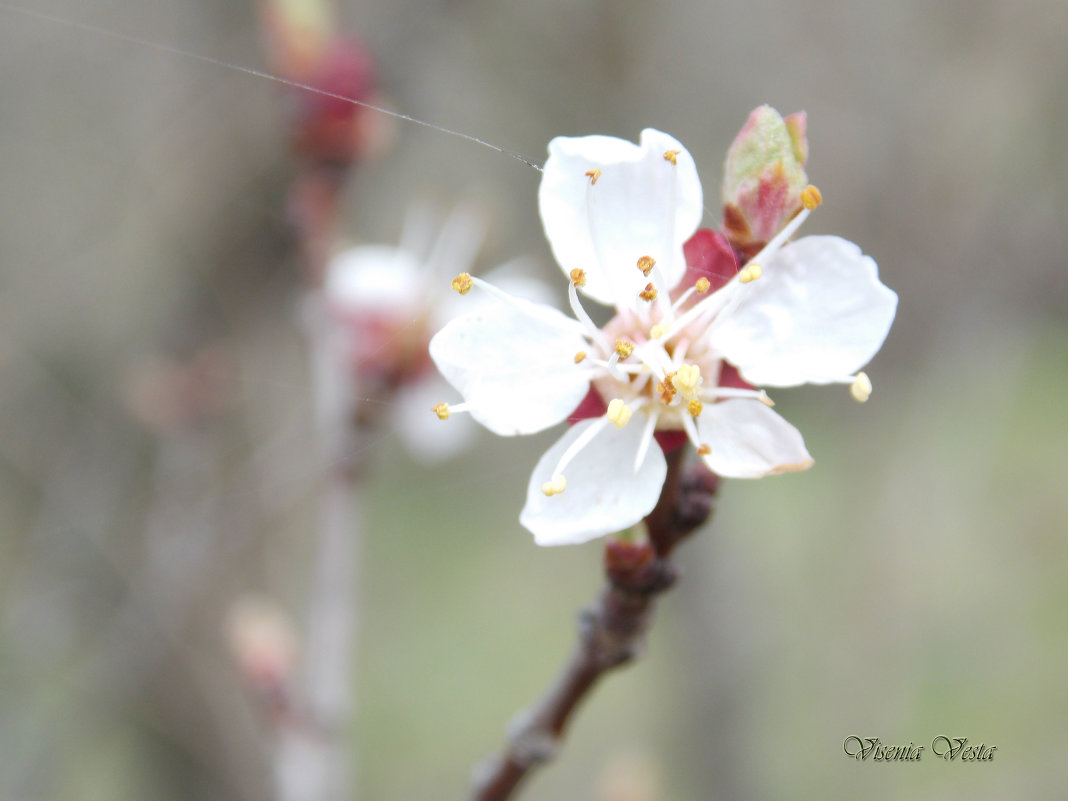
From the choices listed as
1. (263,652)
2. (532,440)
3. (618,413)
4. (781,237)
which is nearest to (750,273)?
(781,237)

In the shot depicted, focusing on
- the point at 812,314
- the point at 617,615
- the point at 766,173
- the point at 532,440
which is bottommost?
the point at 532,440

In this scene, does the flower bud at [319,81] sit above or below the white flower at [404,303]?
above

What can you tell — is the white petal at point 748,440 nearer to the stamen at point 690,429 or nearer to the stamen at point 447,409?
the stamen at point 690,429

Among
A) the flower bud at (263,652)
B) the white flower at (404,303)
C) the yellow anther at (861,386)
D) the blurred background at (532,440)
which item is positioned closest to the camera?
the yellow anther at (861,386)

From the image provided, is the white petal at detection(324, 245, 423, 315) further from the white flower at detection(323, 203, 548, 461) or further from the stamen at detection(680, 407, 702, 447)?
the stamen at detection(680, 407, 702, 447)

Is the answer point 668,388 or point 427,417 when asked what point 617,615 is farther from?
point 427,417

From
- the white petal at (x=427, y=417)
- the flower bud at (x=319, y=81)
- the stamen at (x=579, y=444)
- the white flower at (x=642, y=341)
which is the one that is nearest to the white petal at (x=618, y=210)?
the white flower at (x=642, y=341)
